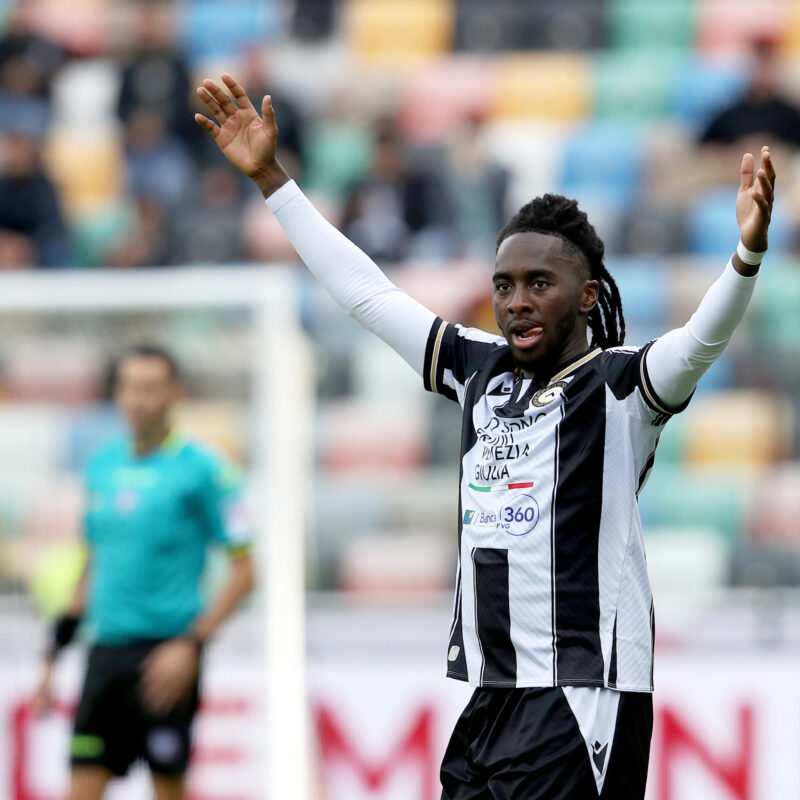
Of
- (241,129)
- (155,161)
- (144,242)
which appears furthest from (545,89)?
(241,129)

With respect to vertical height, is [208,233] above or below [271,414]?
above

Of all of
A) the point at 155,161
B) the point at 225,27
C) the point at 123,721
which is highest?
the point at 225,27

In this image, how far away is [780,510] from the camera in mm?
6773

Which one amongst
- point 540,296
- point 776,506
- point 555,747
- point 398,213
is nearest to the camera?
point 555,747

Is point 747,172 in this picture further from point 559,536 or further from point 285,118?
point 285,118

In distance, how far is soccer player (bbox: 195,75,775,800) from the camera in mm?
2918

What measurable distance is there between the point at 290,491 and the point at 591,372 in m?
3.45

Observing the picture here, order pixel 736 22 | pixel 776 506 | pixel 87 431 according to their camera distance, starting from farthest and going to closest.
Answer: pixel 736 22 → pixel 776 506 → pixel 87 431

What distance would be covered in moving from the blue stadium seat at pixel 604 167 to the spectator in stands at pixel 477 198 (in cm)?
96

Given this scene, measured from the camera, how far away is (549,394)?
305cm

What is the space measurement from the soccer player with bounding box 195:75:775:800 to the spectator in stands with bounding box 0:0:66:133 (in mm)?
8382

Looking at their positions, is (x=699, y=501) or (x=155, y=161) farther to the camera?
(x=155, y=161)

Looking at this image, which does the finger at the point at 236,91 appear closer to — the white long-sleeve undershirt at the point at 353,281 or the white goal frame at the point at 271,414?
the white long-sleeve undershirt at the point at 353,281

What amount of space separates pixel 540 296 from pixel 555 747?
838 millimetres
